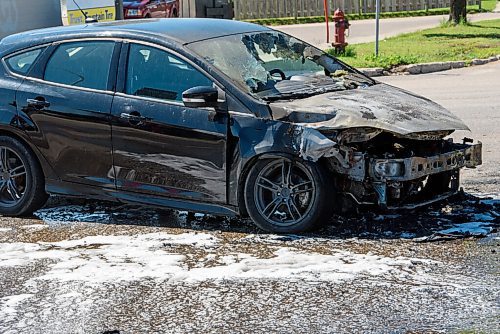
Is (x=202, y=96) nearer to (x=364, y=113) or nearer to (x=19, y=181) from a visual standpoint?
(x=364, y=113)

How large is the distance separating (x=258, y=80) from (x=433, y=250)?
1.94 meters

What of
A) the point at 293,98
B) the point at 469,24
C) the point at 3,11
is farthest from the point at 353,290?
the point at 469,24

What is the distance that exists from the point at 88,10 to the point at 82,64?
10272 mm

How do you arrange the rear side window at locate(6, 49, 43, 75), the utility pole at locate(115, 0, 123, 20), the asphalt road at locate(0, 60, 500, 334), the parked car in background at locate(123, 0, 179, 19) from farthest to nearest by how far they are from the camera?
the parked car in background at locate(123, 0, 179, 19)
the utility pole at locate(115, 0, 123, 20)
the rear side window at locate(6, 49, 43, 75)
the asphalt road at locate(0, 60, 500, 334)

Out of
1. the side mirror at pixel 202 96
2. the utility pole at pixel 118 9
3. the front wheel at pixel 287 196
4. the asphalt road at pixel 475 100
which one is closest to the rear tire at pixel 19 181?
the side mirror at pixel 202 96

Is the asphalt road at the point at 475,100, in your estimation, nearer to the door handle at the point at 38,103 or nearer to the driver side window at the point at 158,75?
the driver side window at the point at 158,75

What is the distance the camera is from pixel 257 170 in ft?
23.3

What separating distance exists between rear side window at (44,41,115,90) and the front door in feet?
0.74

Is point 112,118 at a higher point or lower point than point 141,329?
higher

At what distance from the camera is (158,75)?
7516 mm

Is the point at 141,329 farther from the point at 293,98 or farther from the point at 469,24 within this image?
the point at 469,24

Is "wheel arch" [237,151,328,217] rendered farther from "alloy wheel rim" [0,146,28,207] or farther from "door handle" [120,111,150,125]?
"alloy wheel rim" [0,146,28,207]

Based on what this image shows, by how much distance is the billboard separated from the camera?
55.2 ft

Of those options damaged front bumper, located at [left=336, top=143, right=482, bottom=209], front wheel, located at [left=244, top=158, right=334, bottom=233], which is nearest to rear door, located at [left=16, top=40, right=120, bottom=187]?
front wheel, located at [left=244, top=158, right=334, bottom=233]
